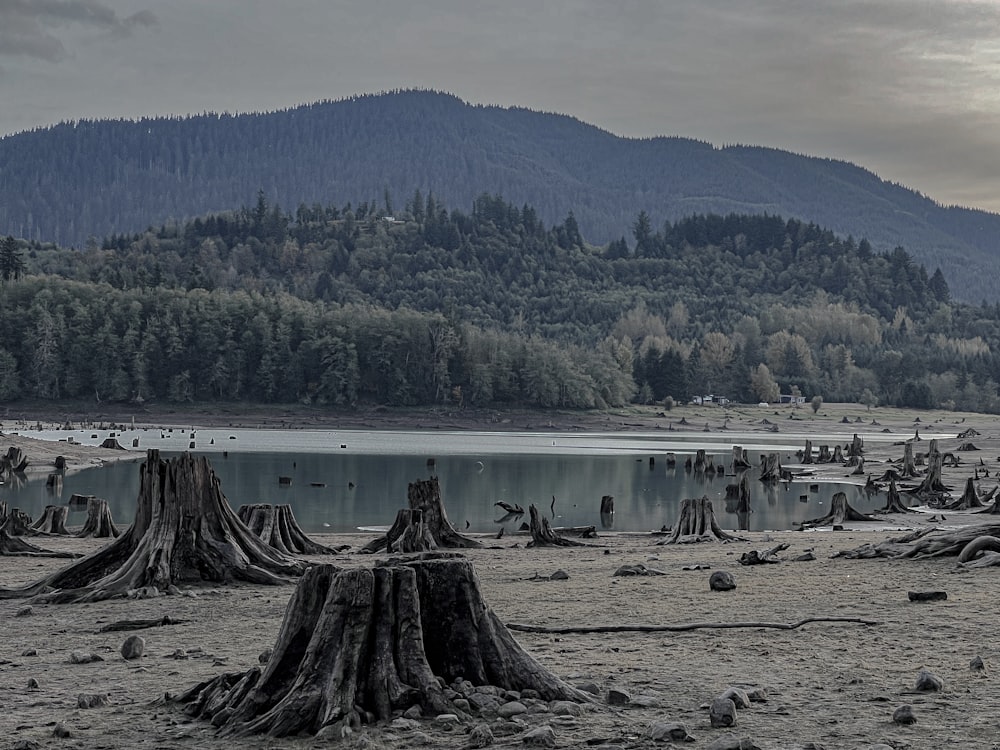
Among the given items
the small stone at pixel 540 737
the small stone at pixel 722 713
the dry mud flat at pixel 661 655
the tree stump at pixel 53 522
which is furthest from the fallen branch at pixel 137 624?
the tree stump at pixel 53 522

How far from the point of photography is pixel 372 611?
884cm

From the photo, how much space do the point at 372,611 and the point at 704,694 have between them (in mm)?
2473

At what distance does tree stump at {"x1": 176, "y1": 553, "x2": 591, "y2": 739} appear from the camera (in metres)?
8.42

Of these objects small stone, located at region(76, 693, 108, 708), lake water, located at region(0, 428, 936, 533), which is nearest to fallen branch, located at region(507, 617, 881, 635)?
small stone, located at region(76, 693, 108, 708)

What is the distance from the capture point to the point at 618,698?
29.9 feet

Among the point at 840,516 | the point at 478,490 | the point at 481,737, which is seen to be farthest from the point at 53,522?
the point at 478,490

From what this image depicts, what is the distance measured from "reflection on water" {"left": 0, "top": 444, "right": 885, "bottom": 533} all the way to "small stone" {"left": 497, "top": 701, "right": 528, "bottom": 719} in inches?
1003

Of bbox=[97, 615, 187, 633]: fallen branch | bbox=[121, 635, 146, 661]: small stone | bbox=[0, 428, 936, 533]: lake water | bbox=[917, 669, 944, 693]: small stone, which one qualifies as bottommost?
bbox=[0, 428, 936, 533]: lake water

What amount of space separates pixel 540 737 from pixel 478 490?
43.5 m

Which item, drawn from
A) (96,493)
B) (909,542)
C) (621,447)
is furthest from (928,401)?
(909,542)

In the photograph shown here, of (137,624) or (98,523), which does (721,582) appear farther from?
(98,523)

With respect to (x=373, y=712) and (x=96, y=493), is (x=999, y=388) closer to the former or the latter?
(x=96, y=493)

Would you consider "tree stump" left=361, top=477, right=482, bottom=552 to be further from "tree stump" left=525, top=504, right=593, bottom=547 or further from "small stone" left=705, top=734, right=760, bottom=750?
"small stone" left=705, top=734, right=760, bottom=750

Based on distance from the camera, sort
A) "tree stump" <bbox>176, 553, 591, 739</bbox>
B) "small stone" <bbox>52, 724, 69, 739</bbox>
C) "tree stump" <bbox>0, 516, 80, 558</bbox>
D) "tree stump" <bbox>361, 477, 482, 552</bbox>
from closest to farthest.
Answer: "small stone" <bbox>52, 724, 69, 739</bbox> → "tree stump" <bbox>176, 553, 591, 739</bbox> → "tree stump" <bbox>0, 516, 80, 558</bbox> → "tree stump" <bbox>361, 477, 482, 552</bbox>
